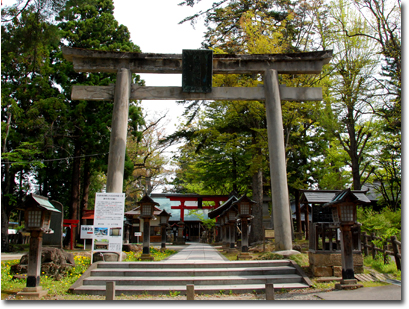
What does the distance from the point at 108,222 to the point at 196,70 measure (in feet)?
17.2

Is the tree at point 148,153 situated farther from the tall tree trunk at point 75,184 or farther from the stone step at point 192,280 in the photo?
the stone step at point 192,280

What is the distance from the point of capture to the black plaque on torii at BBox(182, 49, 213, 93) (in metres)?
10.4

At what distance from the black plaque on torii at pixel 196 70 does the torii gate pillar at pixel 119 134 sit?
1.83 meters

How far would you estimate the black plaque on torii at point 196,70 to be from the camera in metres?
10.4

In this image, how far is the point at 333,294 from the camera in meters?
6.16

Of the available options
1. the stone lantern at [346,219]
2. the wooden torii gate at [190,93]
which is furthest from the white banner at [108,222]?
the stone lantern at [346,219]

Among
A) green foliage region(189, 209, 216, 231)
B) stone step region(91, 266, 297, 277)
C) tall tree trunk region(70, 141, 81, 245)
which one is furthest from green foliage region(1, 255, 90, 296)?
green foliage region(189, 209, 216, 231)

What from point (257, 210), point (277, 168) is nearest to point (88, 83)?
point (257, 210)

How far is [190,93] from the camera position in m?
10.6

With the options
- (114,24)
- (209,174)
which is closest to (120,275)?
(209,174)

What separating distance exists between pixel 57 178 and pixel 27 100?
5595 mm

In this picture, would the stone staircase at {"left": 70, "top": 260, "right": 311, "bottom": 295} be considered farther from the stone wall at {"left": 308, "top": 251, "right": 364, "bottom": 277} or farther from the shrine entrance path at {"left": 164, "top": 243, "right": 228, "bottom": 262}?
the shrine entrance path at {"left": 164, "top": 243, "right": 228, "bottom": 262}

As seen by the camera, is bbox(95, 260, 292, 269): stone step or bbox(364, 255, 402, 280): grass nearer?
bbox(95, 260, 292, 269): stone step

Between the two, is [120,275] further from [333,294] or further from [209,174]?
[209,174]
